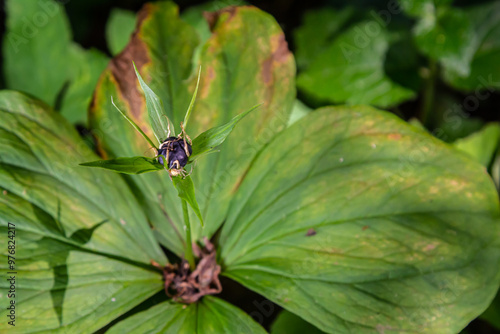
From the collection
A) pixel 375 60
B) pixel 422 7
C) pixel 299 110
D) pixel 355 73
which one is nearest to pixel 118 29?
pixel 299 110

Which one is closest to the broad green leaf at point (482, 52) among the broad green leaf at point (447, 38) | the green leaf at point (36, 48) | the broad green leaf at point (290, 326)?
the broad green leaf at point (447, 38)

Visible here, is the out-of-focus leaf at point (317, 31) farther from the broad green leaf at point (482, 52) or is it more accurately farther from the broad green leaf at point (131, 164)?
the broad green leaf at point (131, 164)

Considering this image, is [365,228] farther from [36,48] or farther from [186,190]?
[36,48]

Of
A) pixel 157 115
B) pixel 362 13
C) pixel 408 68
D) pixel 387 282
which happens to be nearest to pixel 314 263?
pixel 387 282

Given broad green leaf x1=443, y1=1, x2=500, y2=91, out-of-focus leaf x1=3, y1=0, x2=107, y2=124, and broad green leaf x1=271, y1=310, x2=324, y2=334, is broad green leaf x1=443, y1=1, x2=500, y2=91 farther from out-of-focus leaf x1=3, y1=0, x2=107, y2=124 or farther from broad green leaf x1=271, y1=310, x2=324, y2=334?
out-of-focus leaf x1=3, y1=0, x2=107, y2=124

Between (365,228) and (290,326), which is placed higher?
(365,228)

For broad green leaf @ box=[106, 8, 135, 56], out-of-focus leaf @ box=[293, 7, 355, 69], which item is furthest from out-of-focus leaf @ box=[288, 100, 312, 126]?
broad green leaf @ box=[106, 8, 135, 56]
